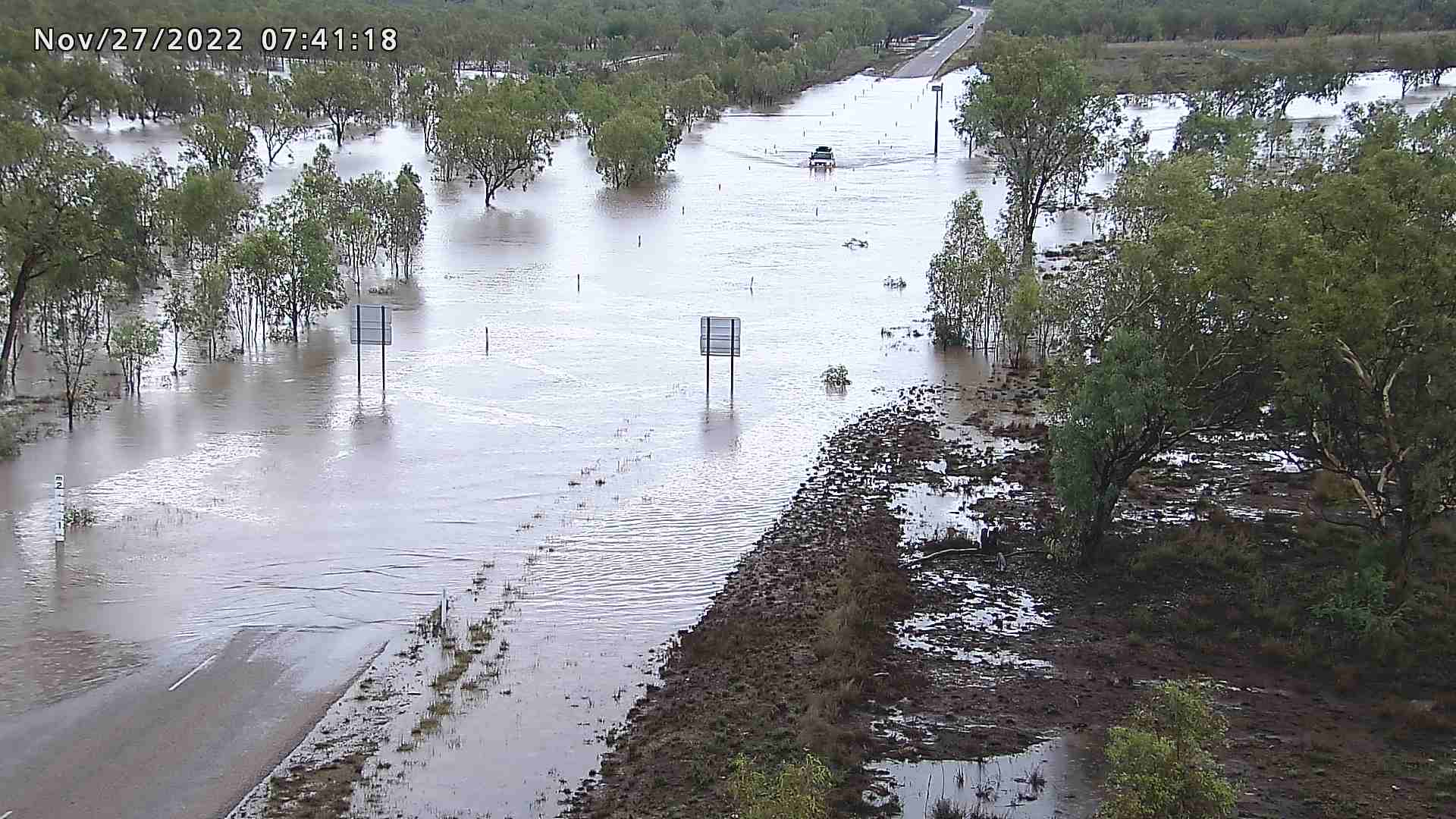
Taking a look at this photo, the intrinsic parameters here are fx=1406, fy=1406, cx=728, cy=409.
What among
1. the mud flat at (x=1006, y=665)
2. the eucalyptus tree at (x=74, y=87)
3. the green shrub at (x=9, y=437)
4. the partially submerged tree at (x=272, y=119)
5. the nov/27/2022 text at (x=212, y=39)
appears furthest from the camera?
the nov/27/2022 text at (x=212, y=39)

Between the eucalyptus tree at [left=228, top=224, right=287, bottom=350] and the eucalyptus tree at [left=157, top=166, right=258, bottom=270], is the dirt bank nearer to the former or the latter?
the eucalyptus tree at [left=228, top=224, right=287, bottom=350]

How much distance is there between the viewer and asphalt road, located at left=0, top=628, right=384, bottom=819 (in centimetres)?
1528

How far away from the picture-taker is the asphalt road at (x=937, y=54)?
448 ft

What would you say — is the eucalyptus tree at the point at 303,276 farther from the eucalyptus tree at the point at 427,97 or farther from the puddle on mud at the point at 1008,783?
the eucalyptus tree at the point at 427,97

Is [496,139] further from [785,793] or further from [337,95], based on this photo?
[785,793]

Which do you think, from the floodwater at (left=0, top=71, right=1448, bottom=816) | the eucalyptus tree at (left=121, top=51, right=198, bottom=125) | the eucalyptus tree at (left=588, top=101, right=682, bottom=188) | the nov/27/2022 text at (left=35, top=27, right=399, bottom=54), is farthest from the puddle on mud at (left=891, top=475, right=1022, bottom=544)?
the nov/27/2022 text at (left=35, top=27, right=399, bottom=54)

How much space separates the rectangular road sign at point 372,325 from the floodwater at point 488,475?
132cm

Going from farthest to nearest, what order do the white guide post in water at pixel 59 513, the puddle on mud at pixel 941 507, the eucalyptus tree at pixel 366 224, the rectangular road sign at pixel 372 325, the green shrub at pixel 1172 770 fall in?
the eucalyptus tree at pixel 366 224 < the rectangular road sign at pixel 372 325 < the puddle on mud at pixel 941 507 < the white guide post in water at pixel 59 513 < the green shrub at pixel 1172 770

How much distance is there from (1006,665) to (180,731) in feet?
34.6

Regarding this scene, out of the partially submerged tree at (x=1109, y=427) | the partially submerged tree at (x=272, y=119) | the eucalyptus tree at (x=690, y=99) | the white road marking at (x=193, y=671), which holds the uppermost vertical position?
the eucalyptus tree at (x=690, y=99)

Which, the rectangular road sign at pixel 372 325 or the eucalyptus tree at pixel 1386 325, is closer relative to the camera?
the eucalyptus tree at pixel 1386 325

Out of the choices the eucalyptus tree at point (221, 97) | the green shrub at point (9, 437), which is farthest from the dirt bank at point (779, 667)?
the eucalyptus tree at point (221, 97)

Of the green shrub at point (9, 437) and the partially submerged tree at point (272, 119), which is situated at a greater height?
the partially submerged tree at point (272, 119)

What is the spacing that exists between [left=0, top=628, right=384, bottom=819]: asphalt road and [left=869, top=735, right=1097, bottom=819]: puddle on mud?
721cm
